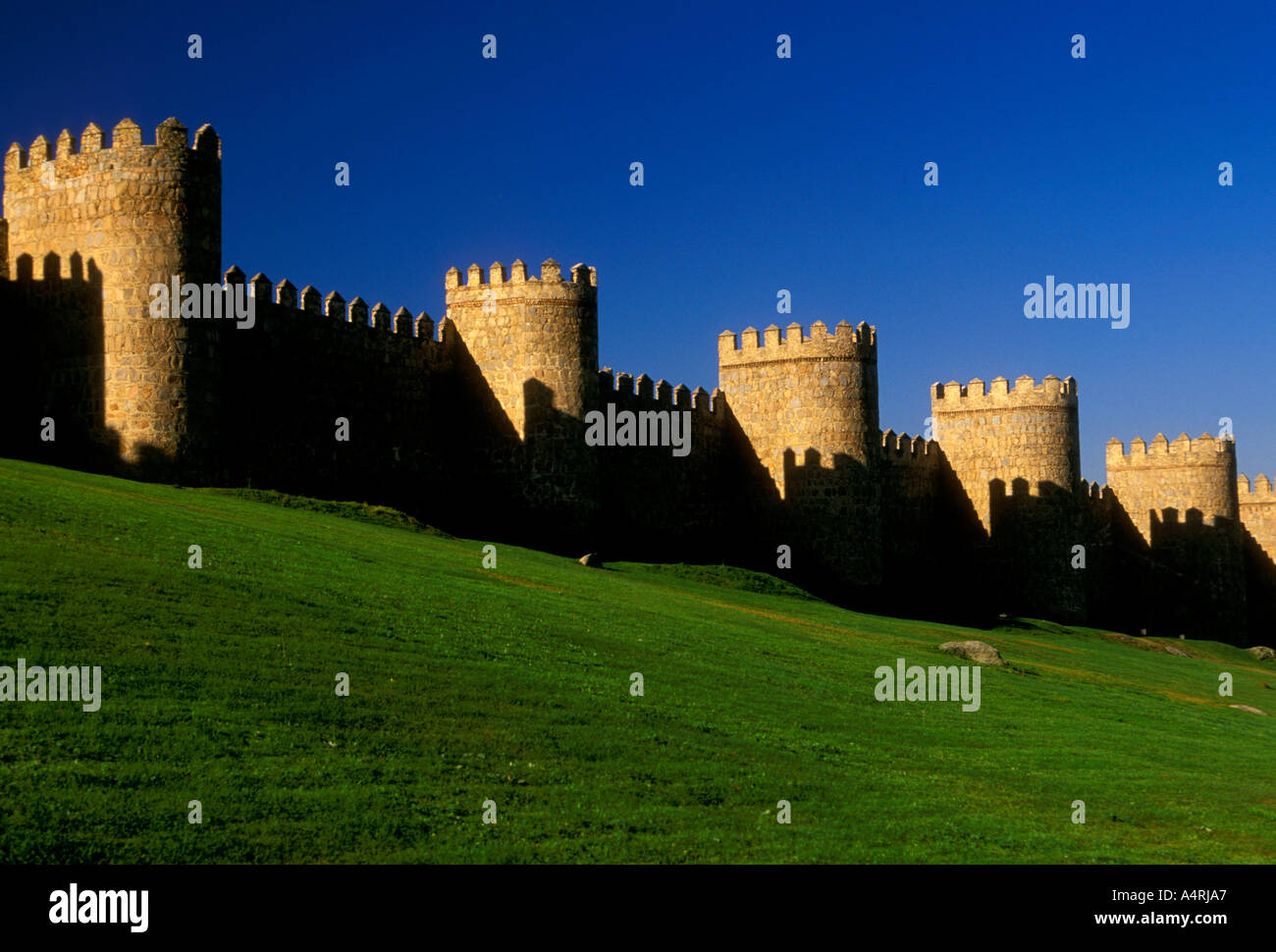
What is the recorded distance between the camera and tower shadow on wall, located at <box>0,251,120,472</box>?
2903 cm

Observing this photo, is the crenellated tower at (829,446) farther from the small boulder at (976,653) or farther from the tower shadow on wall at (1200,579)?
the tower shadow on wall at (1200,579)

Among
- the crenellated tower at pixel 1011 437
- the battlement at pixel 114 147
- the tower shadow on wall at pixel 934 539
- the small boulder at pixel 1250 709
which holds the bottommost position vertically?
the small boulder at pixel 1250 709

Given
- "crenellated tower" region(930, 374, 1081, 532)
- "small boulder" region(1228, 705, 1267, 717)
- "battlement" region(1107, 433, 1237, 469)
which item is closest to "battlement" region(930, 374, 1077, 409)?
"crenellated tower" region(930, 374, 1081, 532)

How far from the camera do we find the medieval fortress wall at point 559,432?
1157 inches

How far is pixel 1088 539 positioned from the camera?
2271 inches

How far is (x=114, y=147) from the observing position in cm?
2975

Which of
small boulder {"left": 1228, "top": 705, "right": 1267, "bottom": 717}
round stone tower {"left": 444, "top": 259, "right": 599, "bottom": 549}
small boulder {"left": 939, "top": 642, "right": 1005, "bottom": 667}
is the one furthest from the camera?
round stone tower {"left": 444, "top": 259, "right": 599, "bottom": 549}

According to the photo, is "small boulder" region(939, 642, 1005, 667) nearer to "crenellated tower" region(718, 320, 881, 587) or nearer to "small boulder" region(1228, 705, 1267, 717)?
"small boulder" region(1228, 705, 1267, 717)

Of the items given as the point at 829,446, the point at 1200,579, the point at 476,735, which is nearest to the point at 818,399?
the point at 829,446

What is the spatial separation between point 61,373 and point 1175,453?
50869mm

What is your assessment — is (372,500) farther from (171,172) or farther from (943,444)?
(943,444)

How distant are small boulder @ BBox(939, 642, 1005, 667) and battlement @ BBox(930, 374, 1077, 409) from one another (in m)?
28.6

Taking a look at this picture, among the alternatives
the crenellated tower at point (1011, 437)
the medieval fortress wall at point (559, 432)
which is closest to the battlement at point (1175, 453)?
the medieval fortress wall at point (559, 432)

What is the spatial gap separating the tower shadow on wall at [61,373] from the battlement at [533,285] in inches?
505
